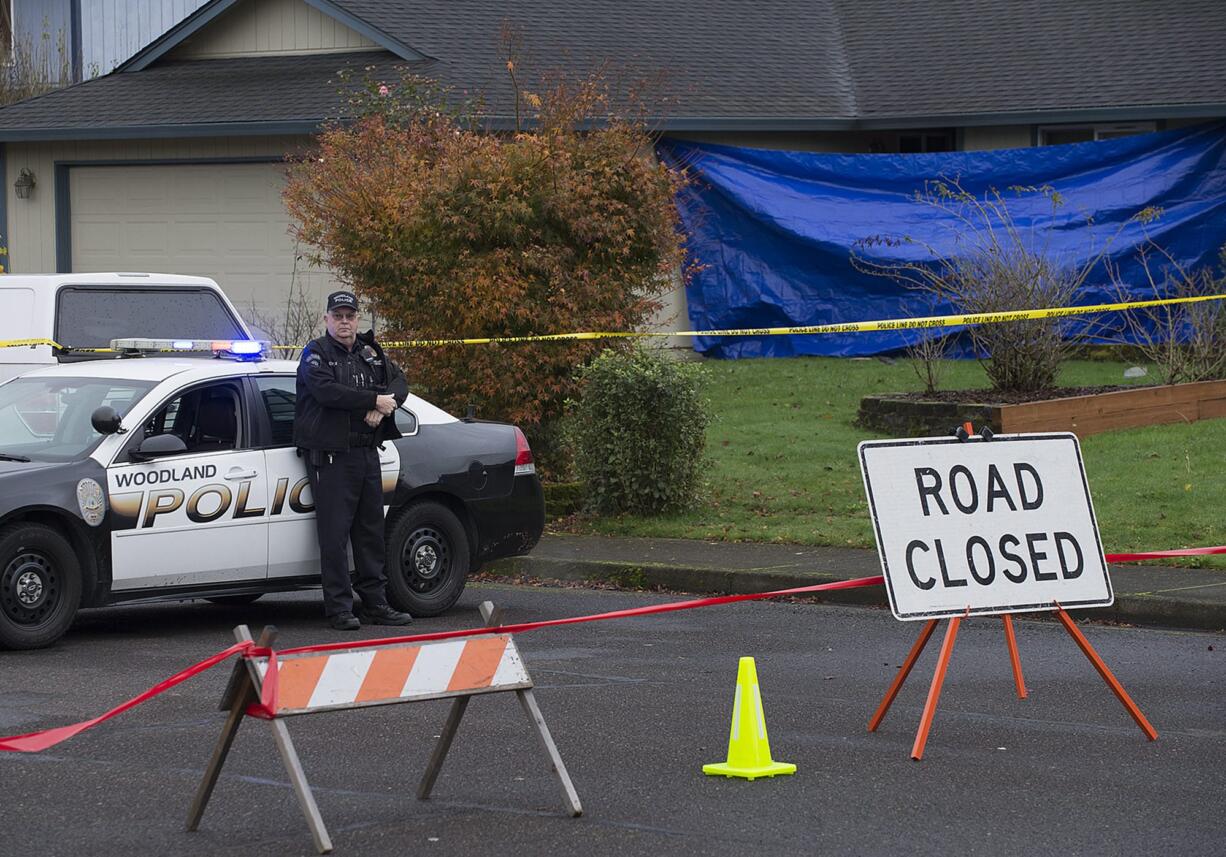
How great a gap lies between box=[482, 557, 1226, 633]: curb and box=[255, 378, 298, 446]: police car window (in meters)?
2.57

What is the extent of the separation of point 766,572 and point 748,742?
469cm

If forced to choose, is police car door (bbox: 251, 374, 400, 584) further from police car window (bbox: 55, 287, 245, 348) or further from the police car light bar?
police car window (bbox: 55, 287, 245, 348)

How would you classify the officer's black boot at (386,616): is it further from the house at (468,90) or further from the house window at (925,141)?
the house window at (925,141)

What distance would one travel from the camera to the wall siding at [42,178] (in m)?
23.6

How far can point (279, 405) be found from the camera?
10570 millimetres

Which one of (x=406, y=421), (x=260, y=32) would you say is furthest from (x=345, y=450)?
(x=260, y=32)

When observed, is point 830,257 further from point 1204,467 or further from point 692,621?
point 692,621

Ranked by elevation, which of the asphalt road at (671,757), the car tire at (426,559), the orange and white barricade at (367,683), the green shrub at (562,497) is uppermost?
the green shrub at (562,497)

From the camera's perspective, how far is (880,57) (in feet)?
82.3

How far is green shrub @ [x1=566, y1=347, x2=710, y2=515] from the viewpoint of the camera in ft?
45.2

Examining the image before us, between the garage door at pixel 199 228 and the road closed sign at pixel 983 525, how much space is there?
52.7 ft

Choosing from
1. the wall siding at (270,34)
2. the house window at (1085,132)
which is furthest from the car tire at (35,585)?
the house window at (1085,132)

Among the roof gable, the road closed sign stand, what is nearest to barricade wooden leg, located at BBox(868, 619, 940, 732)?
the road closed sign stand

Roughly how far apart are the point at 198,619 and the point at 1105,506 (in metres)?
6.35
